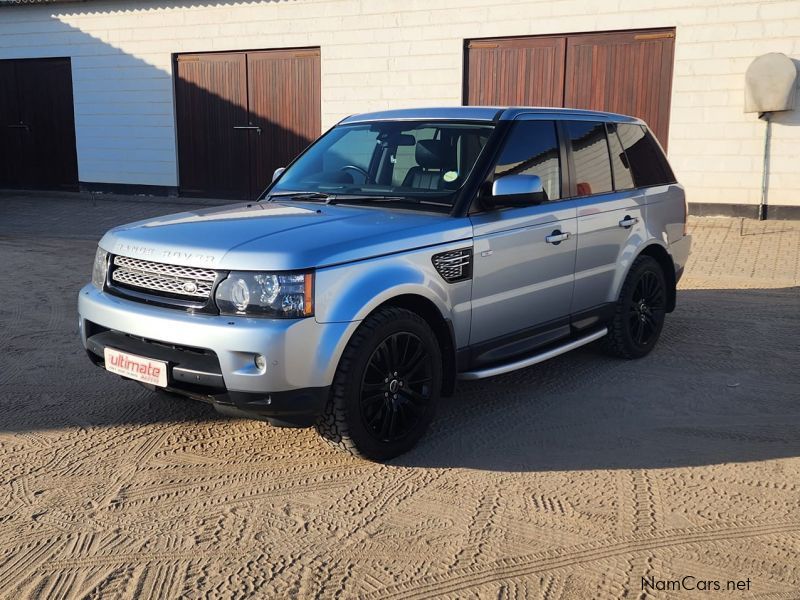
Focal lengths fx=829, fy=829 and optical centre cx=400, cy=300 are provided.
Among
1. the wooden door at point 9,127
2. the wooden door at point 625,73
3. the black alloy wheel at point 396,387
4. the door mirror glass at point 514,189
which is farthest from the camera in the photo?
the wooden door at point 9,127

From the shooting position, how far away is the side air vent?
4422mm

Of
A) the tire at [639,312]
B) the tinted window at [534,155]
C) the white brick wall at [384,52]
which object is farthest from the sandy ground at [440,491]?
the white brick wall at [384,52]

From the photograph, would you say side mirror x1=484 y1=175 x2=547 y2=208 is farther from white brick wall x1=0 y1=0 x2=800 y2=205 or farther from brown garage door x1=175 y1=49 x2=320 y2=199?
brown garage door x1=175 y1=49 x2=320 y2=199

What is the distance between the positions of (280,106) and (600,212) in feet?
35.2

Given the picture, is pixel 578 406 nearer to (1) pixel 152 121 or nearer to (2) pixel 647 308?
(2) pixel 647 308

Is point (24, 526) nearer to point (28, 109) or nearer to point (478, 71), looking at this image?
point (478, 71)

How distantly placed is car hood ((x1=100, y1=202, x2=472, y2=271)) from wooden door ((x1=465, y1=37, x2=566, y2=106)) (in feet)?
30.3

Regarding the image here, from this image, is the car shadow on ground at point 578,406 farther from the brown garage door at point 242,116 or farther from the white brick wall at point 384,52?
the brown garage door at point 242,116

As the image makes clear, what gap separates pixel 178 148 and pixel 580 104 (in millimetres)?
7906

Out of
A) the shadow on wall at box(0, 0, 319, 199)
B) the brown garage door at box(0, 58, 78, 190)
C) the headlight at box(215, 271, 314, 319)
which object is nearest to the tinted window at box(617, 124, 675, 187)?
Result: the headlight at box(215, 271, 314, 319)

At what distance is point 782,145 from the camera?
38.9 feet

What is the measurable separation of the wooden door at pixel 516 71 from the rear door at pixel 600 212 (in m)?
7.46

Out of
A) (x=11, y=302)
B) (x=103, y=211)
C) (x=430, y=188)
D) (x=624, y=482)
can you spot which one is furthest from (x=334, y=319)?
(x=103, y=211)

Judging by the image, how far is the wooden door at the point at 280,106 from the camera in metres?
15.0
